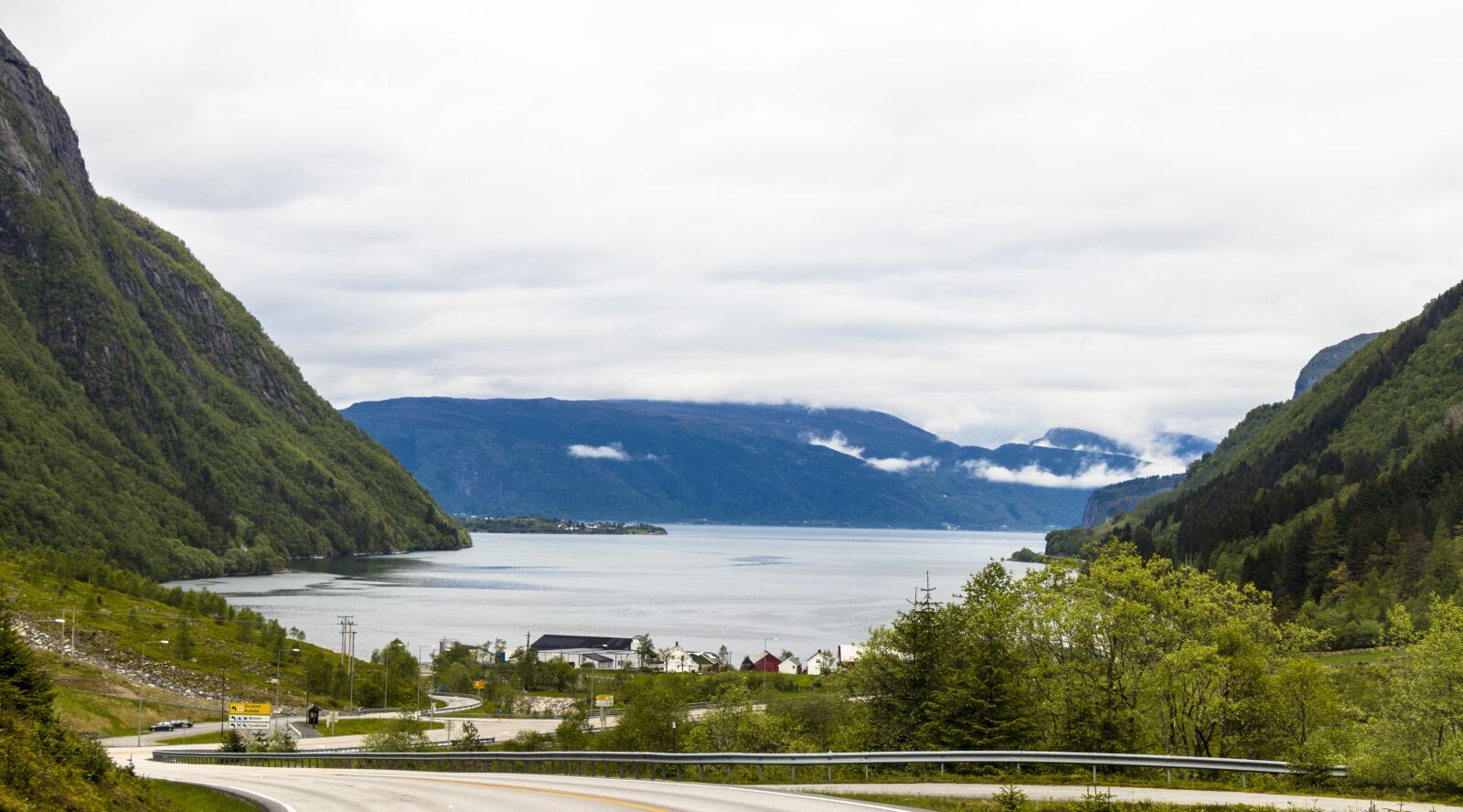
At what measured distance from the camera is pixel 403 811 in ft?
89.6

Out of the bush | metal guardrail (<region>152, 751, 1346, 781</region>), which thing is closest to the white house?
metal guardrail (<region>152, 751, 1346, 781</region>)

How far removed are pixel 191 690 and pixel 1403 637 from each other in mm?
100574

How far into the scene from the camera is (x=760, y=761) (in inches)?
1302

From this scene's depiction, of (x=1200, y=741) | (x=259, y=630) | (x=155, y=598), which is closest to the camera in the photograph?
(x=1200, y=741)

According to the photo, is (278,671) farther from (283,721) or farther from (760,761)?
(760,761)

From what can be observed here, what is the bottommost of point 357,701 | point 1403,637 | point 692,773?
point 357,701

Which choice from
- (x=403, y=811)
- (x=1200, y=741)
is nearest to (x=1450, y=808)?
(x=1200, y=741)

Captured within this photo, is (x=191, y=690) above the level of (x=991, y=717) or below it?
below

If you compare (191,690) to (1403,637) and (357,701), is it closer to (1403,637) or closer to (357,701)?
(357,701)

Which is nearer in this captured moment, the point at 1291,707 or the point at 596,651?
the point at 1291,707

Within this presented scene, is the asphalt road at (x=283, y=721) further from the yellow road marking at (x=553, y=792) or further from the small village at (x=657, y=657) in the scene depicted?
the yellow road marking at (x=553, y=792)

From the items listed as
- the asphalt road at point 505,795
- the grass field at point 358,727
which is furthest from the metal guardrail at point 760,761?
the grass field at point 358,727

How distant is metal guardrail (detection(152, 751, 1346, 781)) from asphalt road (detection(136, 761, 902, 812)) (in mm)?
1430

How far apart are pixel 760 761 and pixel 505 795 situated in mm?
7092
